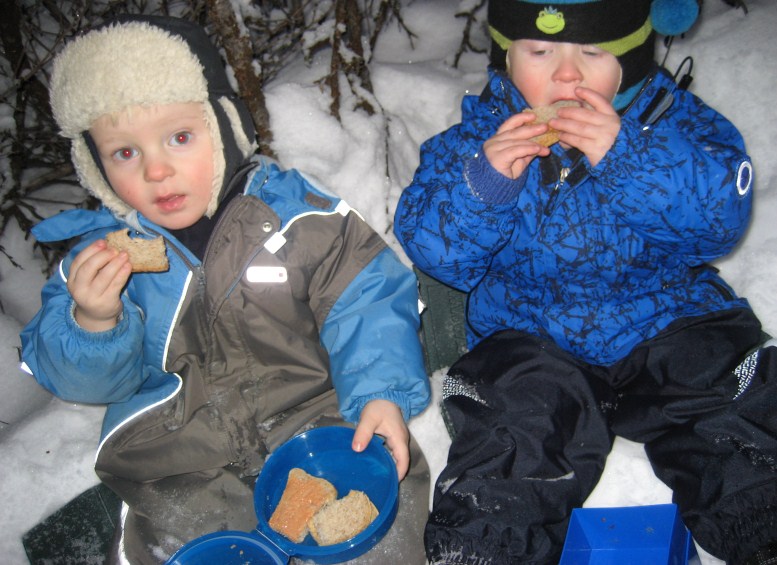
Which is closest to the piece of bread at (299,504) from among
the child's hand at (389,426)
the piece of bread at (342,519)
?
the piece of bread at (342,519)

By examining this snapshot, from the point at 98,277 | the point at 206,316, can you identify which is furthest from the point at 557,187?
the point at 98,277

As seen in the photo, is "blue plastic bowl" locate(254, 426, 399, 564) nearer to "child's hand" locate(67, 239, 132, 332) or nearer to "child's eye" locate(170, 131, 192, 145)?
"child's hand" locate(67, 239, 132, 332)

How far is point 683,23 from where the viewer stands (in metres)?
1.65

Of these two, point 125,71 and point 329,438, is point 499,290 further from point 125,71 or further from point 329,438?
point 125,71

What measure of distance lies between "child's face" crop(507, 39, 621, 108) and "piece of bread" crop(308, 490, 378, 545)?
1.09m

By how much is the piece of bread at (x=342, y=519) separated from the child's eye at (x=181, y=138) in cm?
95

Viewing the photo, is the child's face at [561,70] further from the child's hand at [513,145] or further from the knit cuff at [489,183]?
the knit cuff at [489,183]

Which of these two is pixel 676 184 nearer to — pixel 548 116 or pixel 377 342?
pixel 548 116

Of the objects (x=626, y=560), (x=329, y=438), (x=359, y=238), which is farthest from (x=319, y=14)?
(x=626, y=560)

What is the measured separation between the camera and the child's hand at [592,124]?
1.58m

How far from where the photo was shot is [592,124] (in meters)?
1.59

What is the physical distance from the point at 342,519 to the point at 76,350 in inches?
30.0

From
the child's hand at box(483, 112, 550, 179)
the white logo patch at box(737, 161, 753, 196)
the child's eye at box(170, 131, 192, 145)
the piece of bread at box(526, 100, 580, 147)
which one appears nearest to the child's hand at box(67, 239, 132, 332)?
the child's eye at box(170, 131, 192, 145)

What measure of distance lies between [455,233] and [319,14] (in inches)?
71.4
